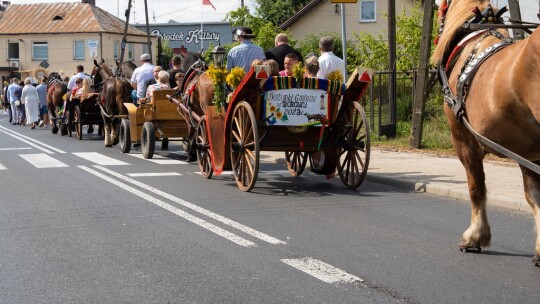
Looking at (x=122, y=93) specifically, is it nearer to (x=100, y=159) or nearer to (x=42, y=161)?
(x=100, y=159)

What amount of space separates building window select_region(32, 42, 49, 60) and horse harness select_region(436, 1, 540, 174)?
73328mm

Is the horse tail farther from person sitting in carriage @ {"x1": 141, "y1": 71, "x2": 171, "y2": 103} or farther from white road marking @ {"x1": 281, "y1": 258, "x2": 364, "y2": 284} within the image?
white road marking @ {"x1": 281, "y1": 258, "x2": 364, "y2": 284}

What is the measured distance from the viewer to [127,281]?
629 centimetres

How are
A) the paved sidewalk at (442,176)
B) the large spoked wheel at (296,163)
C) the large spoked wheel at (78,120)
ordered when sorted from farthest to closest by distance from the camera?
1. the large spoked wheel at (78,120)
2. the large spoked wheel at (296,163)
3. the paved sidewalk at (442,176)

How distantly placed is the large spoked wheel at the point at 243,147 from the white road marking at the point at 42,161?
480 centimetres

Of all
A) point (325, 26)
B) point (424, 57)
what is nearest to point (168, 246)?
point (424, 57)

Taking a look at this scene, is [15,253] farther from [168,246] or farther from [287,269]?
[287,269]

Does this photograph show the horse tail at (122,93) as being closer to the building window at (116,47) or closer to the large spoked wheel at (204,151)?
the large spoked wheel at (204,151)

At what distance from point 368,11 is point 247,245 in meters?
48.1

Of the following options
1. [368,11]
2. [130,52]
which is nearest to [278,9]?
[368,11]

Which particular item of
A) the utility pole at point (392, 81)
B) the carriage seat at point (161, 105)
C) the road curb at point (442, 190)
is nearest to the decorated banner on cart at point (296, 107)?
the road curb at point (442, 190)

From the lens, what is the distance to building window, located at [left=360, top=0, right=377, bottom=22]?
2128 inches

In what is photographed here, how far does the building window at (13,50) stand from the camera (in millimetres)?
77812

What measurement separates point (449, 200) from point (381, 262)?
13.5 feet
